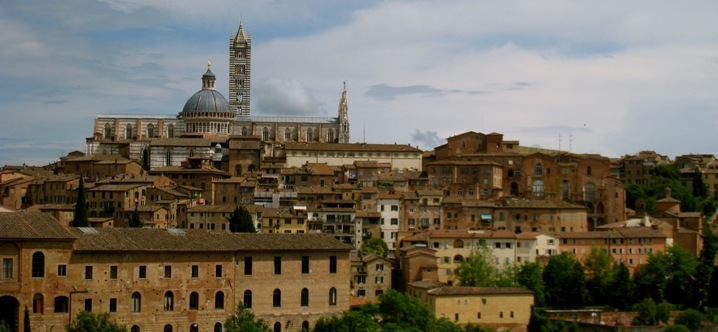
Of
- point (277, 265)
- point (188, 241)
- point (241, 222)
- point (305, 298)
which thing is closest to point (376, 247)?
point (241, 222)

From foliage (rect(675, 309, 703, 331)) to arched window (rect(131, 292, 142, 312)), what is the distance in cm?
2688

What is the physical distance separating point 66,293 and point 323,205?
26243 mm

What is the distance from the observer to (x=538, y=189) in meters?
69.4

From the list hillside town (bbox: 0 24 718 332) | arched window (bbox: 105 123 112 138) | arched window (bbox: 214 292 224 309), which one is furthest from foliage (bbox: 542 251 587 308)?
arched window (bbox: 105 123 112 138)

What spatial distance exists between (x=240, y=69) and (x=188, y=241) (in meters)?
71.1

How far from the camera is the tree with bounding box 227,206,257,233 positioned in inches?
2061

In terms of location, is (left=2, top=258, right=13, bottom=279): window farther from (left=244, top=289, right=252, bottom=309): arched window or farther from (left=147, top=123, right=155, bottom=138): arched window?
(left=147, top=123, right=155, bottom=138): arched window

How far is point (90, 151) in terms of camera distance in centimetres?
8656

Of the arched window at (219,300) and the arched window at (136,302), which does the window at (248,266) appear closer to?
the arched window at (219,300)

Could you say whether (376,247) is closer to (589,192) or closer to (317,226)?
(317,226)

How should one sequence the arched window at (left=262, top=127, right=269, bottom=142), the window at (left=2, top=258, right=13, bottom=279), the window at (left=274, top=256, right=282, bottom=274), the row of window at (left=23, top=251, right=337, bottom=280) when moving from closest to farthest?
the window at (left=2, top=258, right=13, bottom=279), the row of window at (left=23, top=251, right=337, bottom=280), the window at (left=274, top=256, right=282, bottom=274), the arched window at (left=262, top=127, right=269, bottom=142)

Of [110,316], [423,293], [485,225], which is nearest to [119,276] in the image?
[110,316]

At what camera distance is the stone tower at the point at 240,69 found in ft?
353

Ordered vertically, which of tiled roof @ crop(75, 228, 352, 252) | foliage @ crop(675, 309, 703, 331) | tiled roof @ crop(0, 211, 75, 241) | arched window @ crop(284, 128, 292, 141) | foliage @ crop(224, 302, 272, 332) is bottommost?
foliage @ crop(675, 309, 703, 331)
